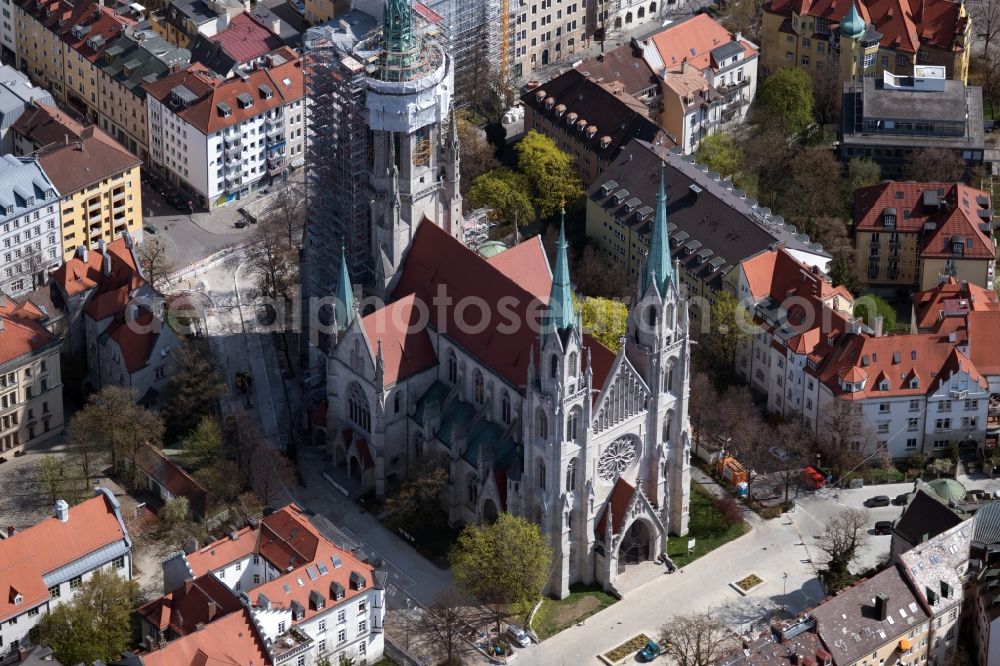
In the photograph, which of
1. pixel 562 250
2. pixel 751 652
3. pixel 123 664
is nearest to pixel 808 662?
pixel 751 652

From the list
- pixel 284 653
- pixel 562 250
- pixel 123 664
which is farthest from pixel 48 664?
pixel 562 250

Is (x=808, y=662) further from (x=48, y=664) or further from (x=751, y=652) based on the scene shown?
(x=48, y=664)

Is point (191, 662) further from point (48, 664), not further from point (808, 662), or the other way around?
point (808, 662)

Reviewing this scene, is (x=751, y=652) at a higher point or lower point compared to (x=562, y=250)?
lower

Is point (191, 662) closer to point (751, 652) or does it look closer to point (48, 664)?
point (48, 664)

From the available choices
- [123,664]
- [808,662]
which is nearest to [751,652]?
[808,662]

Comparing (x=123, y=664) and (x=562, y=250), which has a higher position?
(x=562, y=250)
